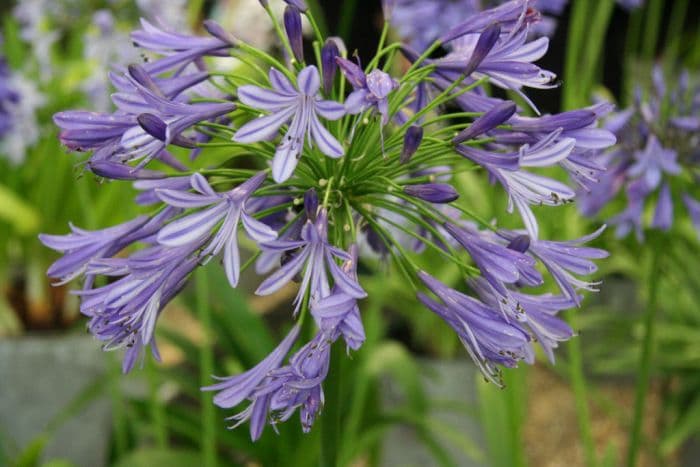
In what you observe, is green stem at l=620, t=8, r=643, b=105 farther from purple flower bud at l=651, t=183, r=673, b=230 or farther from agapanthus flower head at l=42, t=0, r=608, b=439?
agapanthus flower head at l=42, t=0, r=608, b=439

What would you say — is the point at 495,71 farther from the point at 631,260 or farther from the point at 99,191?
the point at 631,260

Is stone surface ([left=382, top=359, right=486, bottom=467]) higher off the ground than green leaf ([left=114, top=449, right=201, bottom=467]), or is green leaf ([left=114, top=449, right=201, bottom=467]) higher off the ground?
green leaf ([left=114, top=449, right=201, bottom=467])

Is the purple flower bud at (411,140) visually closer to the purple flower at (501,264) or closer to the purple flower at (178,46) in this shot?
the purple flower at (501,264)

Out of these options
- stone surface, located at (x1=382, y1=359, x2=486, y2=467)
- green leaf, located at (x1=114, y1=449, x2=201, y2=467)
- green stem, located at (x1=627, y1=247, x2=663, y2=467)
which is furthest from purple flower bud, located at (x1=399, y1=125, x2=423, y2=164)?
stone surface, located at (x1=382, y1=359, x2=486, y2=467)

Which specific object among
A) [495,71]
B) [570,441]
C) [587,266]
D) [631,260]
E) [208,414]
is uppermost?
[495,71]

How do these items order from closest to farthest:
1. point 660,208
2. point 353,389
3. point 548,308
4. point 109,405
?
point 548,308 < point 660,208 < point 353,389 < point 109,405

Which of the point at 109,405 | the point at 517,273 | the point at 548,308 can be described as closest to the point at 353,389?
the point at 109,405

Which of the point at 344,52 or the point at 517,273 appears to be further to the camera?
the point at 344,52
